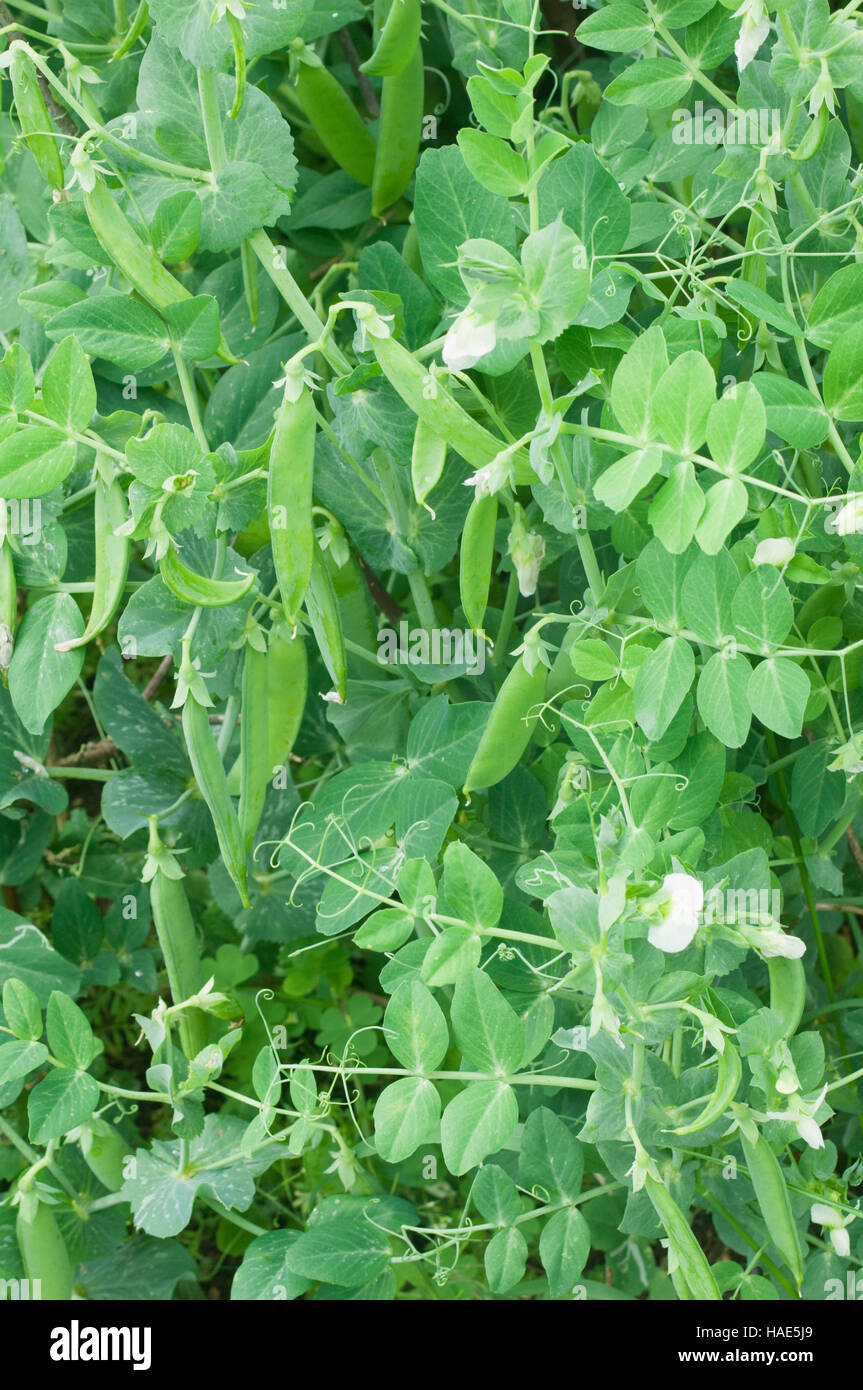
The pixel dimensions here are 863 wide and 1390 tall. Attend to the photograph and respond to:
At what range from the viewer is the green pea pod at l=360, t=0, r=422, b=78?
2.78ft

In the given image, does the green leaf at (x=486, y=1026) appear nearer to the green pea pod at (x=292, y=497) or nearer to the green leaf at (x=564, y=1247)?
the green leaf at (x=564, y=1247)

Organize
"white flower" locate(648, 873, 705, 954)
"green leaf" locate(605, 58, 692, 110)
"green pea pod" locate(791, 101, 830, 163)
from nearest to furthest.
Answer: "white flower" locate(648, 873, 705, 954), "green pea pod" locate(791, 101, 830, 163), "green leaf" locate(605, 58, 692, 110)

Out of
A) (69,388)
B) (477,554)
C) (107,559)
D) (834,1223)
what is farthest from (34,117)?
(834,1223)

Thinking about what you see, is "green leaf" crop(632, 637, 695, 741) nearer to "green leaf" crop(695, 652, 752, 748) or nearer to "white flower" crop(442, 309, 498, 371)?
"green leaf" crop(695, 652, 752, 748)

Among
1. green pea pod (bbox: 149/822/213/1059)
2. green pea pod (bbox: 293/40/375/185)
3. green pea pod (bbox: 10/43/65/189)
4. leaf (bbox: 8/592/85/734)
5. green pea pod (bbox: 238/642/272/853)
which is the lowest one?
green pea pod (bbox: 149/822/213/1059)

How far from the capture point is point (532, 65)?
646 mm

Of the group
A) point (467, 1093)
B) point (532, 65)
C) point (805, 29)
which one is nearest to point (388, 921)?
point (467, 1093)

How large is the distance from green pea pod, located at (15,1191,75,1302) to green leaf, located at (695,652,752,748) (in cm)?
66

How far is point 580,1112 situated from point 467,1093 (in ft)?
0.84

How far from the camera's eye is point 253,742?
33.4 inches

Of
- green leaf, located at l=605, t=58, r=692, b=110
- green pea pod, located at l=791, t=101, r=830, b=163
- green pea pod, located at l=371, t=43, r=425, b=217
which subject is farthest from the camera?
green pea pod, located at l=371, t=43, r=425, b=217

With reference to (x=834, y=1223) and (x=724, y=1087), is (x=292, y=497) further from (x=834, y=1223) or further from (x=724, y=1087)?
(x=834, y=1223)

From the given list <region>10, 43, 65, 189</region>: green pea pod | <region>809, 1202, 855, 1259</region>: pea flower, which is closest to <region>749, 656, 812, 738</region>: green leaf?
<region>809, 1202, 855, 1259</region>: pea flower

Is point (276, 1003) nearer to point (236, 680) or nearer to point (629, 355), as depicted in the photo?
point (236, 680)
